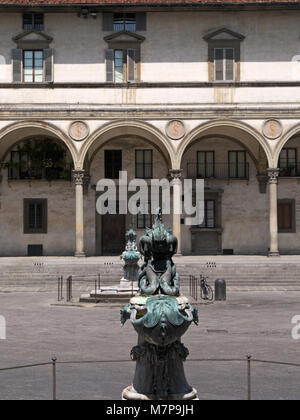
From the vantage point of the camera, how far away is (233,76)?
3575 cm

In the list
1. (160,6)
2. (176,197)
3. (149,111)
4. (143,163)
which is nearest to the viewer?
(176,197)

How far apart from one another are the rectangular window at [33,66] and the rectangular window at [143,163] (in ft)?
23.7

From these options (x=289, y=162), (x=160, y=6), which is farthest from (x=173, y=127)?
(x=289, y=162)

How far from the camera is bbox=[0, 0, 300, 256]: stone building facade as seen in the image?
3466cm

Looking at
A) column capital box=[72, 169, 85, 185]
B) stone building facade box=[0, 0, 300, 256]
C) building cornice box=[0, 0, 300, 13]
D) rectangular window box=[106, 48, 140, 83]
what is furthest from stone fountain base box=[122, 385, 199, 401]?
building cornice box=[0, 0, 300, 13]

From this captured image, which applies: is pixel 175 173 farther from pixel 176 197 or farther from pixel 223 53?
pixel 223 53

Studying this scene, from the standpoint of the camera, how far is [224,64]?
3600cm

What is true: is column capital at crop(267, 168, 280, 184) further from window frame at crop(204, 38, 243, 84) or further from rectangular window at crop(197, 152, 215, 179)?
window frame at crop(204, 38, 243, 84)

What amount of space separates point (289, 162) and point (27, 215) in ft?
50.7

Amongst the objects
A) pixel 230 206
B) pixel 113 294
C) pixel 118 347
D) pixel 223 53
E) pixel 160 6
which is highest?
pixel 160 6

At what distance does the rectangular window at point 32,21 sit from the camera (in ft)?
119

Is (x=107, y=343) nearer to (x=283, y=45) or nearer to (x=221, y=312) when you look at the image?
(x=221, y=312)

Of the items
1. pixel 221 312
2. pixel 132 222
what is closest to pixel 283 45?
pixel 132 222

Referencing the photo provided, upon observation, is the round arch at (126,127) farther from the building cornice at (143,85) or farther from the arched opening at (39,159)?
the arched opening at (39,159)
